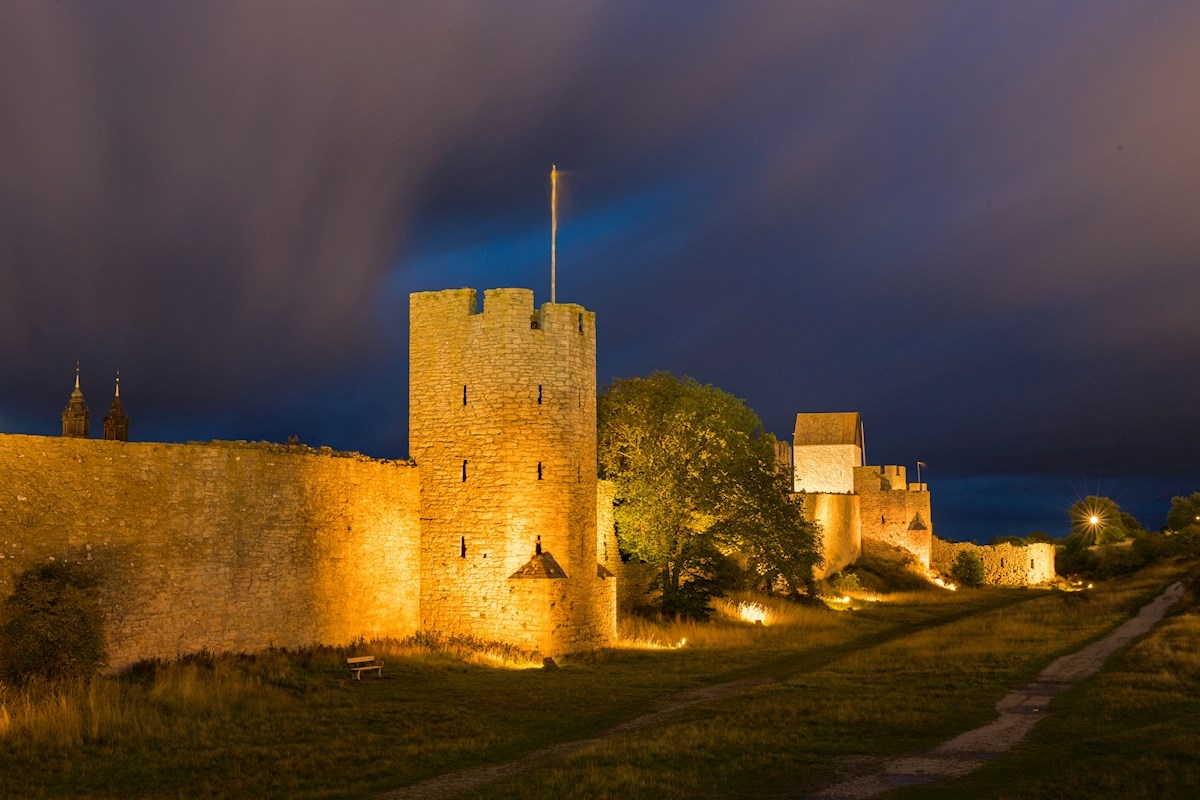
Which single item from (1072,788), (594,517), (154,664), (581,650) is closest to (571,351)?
(594,517)

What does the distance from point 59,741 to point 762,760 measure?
9466 millimetres

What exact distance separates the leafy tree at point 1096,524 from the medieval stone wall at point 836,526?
3372 cm

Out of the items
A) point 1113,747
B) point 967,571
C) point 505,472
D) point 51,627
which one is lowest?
point 967,571

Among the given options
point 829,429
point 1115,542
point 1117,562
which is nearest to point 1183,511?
point 1115,542

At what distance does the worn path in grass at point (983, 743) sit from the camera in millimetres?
12352

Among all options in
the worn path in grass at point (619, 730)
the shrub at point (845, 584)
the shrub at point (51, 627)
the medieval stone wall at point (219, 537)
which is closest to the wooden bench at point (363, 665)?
the medieval stone wall at point (219, 537)

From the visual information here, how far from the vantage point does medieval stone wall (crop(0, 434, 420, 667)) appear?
17.2 m

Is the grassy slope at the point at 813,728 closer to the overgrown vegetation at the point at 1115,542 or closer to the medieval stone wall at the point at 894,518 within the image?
the medieval stone wall at the point at 894,518

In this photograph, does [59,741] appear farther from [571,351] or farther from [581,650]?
[571,351]

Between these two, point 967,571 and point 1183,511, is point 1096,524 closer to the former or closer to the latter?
point 1183,511

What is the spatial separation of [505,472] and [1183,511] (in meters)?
80.3

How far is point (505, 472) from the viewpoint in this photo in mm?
25703

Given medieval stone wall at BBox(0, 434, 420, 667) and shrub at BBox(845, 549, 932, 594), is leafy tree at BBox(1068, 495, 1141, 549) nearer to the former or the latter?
shrub at BBox(845, 549, 932, 594)

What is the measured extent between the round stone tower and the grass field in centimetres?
135
